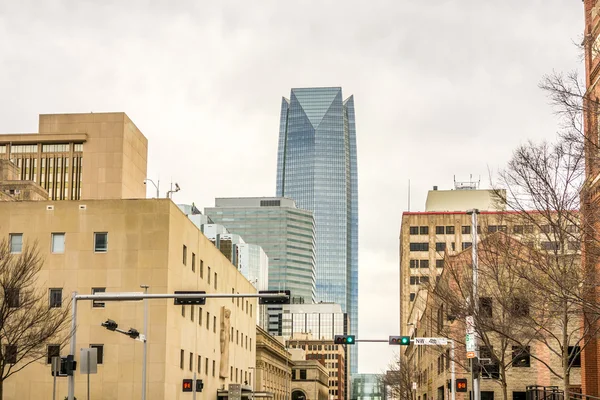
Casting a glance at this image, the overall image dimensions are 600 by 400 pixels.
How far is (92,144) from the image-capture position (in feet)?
264

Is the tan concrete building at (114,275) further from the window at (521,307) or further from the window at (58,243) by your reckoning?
the window at (521,307)

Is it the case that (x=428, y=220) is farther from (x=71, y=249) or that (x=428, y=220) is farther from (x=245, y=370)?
(x=71, y=249)

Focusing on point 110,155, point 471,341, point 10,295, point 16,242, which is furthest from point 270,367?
point 471,341

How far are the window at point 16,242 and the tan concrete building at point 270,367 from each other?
3987 cm

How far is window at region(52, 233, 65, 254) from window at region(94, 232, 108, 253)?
99.5 inches

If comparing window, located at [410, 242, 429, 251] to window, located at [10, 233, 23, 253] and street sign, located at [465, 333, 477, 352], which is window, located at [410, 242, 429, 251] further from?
street sign, located at [465, 333, 477, 352]

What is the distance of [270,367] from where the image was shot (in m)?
134

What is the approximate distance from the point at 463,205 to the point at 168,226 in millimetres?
105208

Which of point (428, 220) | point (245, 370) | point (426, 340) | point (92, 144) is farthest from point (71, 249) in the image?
point (428, 220)

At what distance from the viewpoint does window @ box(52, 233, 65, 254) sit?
212ft

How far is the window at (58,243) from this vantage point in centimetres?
6469

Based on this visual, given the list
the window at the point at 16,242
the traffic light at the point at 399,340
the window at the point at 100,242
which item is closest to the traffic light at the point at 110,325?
the traffic light at the point at 399,340

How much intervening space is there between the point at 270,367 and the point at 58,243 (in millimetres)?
73700

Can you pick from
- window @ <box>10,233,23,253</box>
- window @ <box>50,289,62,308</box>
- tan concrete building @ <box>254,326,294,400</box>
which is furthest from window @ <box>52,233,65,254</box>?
tan concrete building @ <box>254,326,294,400</box>
